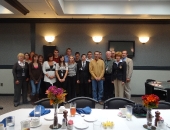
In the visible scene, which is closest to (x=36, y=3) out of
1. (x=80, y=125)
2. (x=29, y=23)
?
(x=29, y=23)

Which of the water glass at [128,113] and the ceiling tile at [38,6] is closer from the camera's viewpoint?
the water glass at [128,113]

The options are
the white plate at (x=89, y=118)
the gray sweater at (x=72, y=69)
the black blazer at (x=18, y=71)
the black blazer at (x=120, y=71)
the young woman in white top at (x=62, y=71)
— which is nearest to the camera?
the white plate at (x=89, y=118)

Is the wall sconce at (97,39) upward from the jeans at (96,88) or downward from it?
upward

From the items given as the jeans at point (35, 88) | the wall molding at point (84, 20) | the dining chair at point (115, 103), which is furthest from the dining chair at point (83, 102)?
the wall molding at point (84, 20)

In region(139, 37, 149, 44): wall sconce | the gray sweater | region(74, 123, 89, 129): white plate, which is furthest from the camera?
region(139, 37, 149, 44): wall sconce

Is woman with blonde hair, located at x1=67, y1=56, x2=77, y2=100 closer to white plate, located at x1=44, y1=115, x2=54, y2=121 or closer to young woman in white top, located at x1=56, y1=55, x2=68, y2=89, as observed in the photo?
young woman in white top, located at x1=56, y1=55, x2=68, y2=89

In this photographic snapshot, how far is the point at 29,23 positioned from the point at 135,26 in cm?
409

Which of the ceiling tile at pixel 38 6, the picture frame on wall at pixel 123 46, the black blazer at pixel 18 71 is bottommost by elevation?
the black blazer at pixel 18 71

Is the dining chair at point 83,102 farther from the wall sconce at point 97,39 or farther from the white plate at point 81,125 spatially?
the wall sconce at point 97,39

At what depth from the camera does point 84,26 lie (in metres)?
6.25

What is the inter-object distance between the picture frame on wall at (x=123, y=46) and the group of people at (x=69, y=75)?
89 centimetres

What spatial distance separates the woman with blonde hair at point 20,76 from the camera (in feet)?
16.2

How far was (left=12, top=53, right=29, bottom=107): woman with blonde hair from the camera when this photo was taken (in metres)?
4.94

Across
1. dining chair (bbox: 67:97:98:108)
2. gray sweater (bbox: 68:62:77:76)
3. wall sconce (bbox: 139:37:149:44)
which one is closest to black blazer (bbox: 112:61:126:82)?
gray sweater (bbox: 68:62:77:76)
